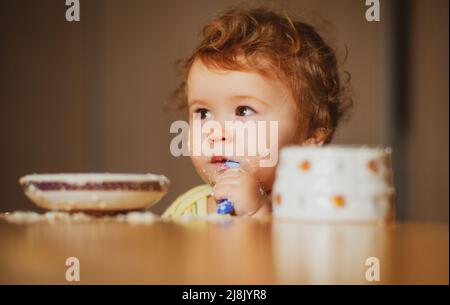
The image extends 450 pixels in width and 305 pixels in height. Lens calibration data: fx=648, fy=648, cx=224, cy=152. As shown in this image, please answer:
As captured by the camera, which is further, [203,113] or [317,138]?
[317,138]

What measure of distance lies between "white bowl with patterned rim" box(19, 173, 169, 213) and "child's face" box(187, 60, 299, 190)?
48 centimetres

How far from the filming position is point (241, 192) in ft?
3.37

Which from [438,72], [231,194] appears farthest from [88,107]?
[438,72]

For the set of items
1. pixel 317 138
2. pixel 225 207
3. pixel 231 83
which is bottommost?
pixel 225 207

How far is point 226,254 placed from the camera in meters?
0.42

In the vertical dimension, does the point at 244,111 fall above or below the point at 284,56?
below

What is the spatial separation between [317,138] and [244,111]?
24cm

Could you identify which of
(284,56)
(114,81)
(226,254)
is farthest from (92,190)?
(114,81)

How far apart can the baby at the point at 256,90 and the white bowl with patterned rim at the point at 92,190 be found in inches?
13.8

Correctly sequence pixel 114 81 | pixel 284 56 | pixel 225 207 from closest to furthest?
pixel 225 207 < pixel 284 56 < pixel 114 81

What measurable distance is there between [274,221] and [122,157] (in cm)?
109

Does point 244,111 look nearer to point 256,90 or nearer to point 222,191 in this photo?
point 256,90

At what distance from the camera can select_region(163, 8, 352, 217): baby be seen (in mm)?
1188

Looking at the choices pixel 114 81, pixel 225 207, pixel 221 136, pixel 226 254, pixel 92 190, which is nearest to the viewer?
pixel 226 254
